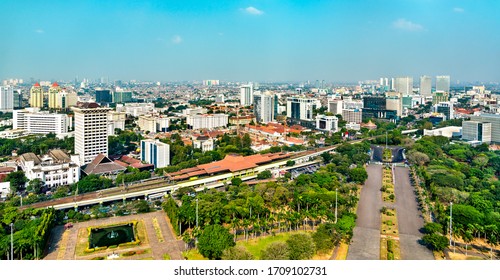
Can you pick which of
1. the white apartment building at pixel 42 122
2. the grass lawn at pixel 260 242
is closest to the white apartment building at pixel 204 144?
the white apartment building at pixel 42 122

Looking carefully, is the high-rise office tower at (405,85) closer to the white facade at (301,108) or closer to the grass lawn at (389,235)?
the white facade at (301,108)

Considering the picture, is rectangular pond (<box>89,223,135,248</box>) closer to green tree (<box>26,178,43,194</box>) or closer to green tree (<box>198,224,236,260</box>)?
green tree (<box>198,224,236,260</box>)

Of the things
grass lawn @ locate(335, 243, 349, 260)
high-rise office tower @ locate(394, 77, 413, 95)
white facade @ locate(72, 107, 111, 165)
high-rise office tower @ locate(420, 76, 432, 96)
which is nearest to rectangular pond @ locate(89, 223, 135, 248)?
grass lawn @ locate(335, 243, 349, 260)

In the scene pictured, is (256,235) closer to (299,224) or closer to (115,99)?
(299,224)

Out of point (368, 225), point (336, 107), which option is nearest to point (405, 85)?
point (336, 107)

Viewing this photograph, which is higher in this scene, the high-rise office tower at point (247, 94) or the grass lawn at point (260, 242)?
the high-rise office tower at point (247, 94)
